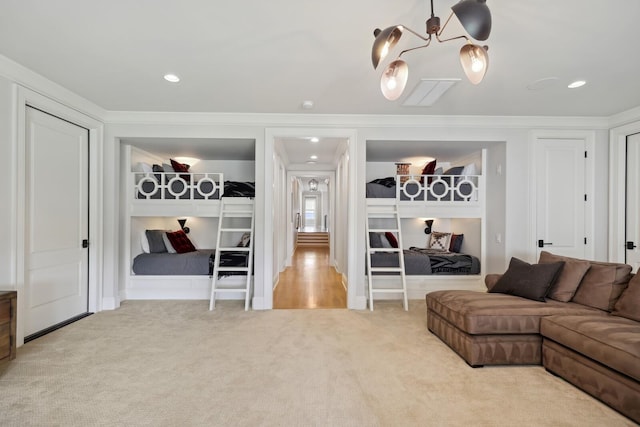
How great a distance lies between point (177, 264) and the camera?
4.45 metres

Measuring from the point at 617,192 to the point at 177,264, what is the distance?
590 centimetres

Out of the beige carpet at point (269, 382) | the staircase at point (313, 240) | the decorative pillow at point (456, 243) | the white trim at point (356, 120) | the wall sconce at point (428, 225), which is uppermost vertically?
the white trim at point (356, 120)

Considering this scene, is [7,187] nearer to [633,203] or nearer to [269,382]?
[269,382]

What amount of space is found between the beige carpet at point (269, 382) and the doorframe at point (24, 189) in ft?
1.80

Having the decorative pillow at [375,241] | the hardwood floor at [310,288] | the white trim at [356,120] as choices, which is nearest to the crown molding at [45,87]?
the white trim at [356,120]

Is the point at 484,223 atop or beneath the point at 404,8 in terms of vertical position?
beneath

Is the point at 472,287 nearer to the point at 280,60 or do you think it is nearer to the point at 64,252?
the point at 280,60

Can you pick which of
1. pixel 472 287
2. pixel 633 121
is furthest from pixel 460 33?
pixel 472 287

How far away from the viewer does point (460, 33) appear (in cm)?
219

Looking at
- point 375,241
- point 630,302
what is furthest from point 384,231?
point 630,302

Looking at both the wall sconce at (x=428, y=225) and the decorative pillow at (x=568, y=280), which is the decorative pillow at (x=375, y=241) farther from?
the decorative pillow at (x=568, y=280)

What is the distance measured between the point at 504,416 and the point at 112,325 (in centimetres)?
371

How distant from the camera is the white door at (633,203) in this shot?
3773 mm

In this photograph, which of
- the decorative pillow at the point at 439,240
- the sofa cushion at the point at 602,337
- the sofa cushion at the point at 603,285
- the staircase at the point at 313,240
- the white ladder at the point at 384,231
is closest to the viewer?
the sofa cushion at the point at 602,337
